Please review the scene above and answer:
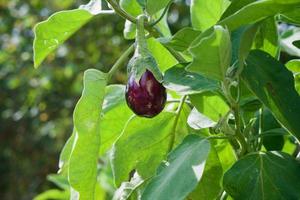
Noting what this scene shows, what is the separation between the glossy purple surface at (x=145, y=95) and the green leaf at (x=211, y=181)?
93mm

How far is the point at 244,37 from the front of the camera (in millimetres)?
543

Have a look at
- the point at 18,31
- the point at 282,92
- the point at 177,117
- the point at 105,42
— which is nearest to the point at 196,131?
the point at 177,117

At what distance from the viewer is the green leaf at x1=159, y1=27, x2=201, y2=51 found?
621 mm

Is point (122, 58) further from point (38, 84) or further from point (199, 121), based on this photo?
point (38, 84)

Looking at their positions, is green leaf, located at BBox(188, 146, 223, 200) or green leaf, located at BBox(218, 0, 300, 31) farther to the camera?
green leaf, located at BBox(188, 146, 223, 200)

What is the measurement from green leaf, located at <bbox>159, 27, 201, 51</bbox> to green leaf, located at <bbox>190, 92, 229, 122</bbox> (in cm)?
6

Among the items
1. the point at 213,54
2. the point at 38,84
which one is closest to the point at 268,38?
the point at 213,54

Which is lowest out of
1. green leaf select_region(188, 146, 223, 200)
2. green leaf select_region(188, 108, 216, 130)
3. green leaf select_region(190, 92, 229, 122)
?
green leaf select_region(188, 146, 223, 200)

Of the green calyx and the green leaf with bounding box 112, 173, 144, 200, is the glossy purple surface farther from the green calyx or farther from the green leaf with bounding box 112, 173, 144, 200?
the green leaf with bounding box 112, 173, 144, 200

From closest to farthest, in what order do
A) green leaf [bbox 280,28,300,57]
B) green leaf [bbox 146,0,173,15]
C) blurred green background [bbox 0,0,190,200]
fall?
green leaf [bbox 146,0,173,15]
green leaf [bbox 280,28,300,57]
blurred green background [bbox 0,0,190,200]

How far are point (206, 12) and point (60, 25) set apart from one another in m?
0.15

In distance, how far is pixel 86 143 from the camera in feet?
2.10

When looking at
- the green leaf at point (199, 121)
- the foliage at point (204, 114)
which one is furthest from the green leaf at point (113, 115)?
the green leaf at point (199, 121)

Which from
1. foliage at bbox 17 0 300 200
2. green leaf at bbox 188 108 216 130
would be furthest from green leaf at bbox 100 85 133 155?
green leaf at bbox 188 108 216 130
